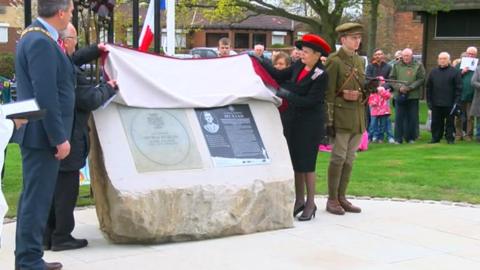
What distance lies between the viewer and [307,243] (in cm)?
606

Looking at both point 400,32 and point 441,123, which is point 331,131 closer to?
point 441,123

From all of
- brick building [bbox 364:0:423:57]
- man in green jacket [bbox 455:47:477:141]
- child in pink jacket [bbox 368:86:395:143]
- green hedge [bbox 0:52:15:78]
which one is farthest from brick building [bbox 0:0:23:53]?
man in green jacket [bbox 455:47:477:141]

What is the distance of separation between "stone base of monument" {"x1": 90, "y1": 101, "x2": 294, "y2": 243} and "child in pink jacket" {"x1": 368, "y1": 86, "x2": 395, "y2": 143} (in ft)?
25.8

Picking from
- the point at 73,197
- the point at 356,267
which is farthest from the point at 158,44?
the point at 356,267

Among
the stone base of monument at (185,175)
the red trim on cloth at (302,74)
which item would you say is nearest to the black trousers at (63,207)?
the stone base of monument at (185,175)

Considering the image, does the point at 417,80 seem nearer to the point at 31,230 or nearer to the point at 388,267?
the point at 388,267

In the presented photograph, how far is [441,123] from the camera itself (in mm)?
14430

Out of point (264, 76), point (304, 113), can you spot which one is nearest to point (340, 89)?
point (304, 113)

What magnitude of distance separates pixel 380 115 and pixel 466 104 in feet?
6.18

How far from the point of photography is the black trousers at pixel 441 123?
14299mm

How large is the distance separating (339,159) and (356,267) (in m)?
2.09

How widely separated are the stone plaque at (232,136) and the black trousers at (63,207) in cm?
125

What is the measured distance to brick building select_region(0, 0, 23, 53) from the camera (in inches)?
1921

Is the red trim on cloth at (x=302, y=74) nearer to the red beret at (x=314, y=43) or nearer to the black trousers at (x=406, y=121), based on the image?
Result: the red beret at (x=314, y=43)
